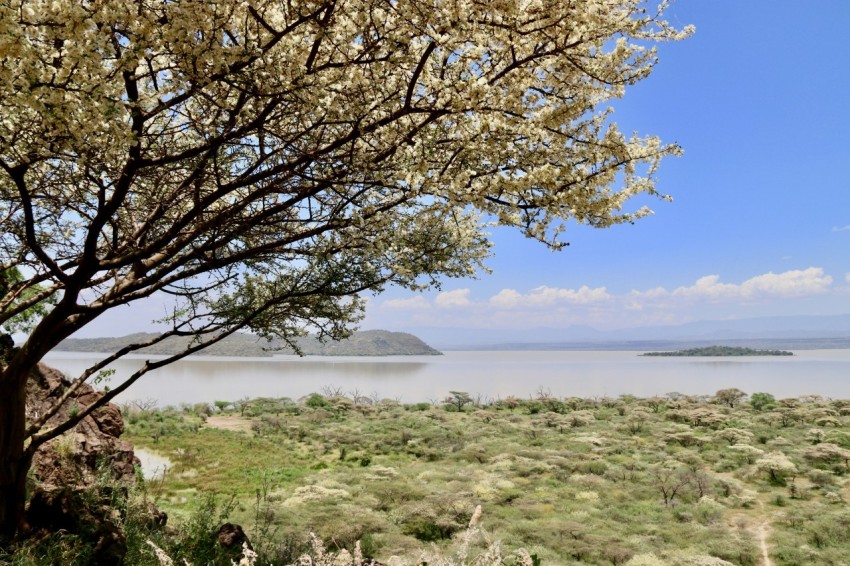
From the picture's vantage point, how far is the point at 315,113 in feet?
16.0

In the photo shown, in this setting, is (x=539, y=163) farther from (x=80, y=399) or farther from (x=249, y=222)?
(x=80, y=399)

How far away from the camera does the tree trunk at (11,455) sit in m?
5.72

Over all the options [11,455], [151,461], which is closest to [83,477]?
[11,455]

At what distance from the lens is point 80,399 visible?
343 inches

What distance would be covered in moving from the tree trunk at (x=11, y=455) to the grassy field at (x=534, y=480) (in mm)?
2635

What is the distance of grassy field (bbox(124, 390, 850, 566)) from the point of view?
9.27 metres

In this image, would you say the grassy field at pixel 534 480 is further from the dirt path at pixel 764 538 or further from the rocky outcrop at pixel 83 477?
the rocky outcrop at pixel 83 477

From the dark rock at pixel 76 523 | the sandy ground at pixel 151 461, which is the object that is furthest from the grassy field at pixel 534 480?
the dark rock at pixel 76 523

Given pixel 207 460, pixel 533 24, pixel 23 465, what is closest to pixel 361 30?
pixel 533 24

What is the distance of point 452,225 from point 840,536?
9.64m

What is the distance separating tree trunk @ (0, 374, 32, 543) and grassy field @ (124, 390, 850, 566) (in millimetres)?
2635

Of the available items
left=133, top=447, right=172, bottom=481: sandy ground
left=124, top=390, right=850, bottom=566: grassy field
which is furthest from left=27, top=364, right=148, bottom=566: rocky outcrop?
left=133, top=447, right=172, bottom=481: sandy ground

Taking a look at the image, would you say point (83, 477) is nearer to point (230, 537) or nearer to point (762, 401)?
point (230, 537)

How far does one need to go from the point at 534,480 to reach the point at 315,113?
38.9ft
